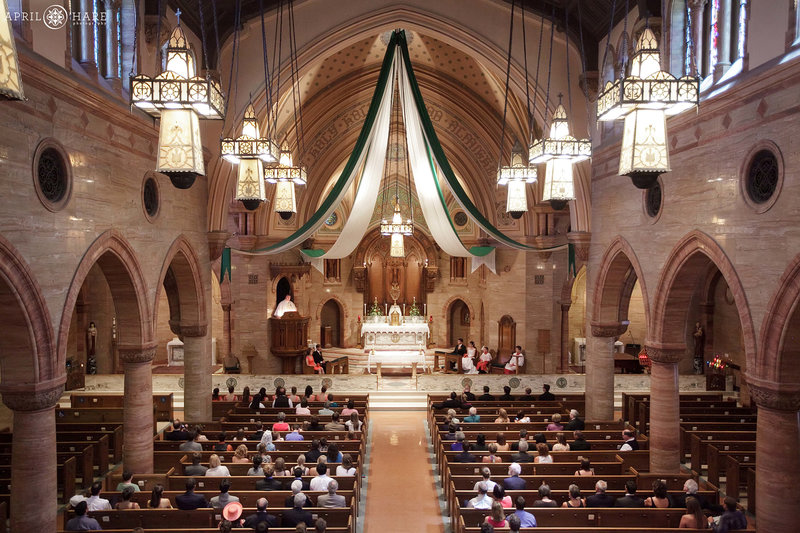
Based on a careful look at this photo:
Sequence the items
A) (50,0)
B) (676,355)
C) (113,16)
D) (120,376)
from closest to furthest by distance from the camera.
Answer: (50,0) < (113,16) < (676,355) < (120,376)

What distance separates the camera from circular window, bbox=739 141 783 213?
329 inches

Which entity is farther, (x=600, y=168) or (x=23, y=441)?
(x=600, y=168)

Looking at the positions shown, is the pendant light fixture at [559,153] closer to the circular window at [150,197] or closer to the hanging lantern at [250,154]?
the hanging lantern at [250,154]

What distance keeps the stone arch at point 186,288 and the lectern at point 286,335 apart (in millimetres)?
7613

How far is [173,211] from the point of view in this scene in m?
13.3

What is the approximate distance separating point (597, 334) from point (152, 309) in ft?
33.8

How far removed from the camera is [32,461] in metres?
8.48

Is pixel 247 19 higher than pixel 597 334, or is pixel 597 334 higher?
pixel 247 19

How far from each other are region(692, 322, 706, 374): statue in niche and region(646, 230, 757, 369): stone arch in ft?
33.8

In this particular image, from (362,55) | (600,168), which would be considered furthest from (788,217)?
(362,55)

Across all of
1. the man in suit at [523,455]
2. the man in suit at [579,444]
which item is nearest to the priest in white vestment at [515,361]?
the man in suit at [579,444]

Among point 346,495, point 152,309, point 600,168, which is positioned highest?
point 600,168

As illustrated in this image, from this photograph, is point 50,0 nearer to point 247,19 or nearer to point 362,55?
point 247,19

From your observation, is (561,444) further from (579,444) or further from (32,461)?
(32,461)
